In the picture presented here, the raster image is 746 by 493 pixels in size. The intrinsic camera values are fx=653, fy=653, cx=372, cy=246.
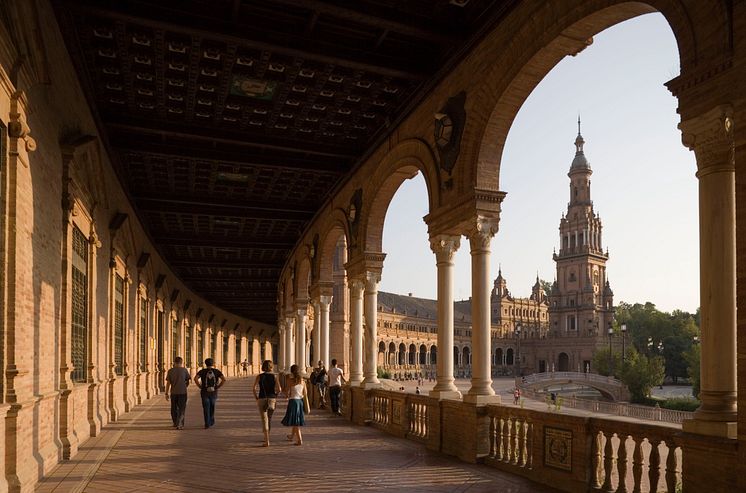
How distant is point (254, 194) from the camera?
2073 cm

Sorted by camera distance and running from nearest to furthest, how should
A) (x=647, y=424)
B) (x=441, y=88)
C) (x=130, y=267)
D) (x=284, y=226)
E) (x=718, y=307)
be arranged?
1. (x=718, y=307)
2. (x=647, y=424)
3. (x=441, y=88)
4. (x=130, y=267)
5. (x=284, y=226)

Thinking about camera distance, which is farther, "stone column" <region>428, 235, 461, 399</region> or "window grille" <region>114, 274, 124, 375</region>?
"window grille" <region>114, 274, 124, 375</region>

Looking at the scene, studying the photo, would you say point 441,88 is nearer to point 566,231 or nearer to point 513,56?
point 513,56

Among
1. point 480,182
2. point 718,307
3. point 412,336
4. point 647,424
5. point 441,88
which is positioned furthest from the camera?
point 412,336

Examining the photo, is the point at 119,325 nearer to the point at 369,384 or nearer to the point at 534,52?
the point at 369,384

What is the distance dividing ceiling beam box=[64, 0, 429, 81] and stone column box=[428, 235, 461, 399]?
306cm

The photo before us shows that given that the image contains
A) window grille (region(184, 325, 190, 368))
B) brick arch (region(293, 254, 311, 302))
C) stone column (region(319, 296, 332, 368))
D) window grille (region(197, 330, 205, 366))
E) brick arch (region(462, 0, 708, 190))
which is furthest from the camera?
window grille (region(197, 330, 205, 366))

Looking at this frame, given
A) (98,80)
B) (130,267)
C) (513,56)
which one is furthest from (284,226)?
(513,56)

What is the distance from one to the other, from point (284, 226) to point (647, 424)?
20145 mm

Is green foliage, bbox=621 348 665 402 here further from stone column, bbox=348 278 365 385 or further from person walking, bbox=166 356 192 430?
person walking, bbox=166 356 192 430

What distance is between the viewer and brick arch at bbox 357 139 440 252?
40.2 ft

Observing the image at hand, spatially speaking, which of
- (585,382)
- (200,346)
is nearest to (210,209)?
(200,346)

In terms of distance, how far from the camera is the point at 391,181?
14.9m

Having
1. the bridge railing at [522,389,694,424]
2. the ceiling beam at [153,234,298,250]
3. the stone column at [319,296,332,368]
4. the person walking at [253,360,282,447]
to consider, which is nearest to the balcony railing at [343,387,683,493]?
the person walking at [253,360,282,447]
